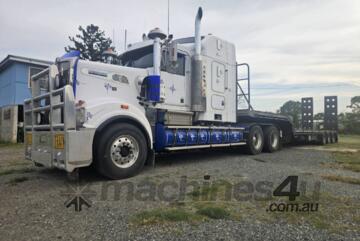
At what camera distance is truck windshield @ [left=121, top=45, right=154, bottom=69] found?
675 centimetres

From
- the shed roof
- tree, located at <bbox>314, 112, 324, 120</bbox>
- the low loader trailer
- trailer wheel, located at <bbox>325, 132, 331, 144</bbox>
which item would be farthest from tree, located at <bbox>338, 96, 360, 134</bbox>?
the shed roof

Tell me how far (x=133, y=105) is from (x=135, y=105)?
188 mm

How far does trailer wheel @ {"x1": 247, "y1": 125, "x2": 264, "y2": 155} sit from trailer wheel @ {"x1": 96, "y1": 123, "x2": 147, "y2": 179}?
479 cm

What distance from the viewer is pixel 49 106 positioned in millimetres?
5156

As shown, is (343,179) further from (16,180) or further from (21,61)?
(21,61)

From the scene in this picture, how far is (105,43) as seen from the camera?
27.6 metres

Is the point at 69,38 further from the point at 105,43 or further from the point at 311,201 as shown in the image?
the point at 311,201

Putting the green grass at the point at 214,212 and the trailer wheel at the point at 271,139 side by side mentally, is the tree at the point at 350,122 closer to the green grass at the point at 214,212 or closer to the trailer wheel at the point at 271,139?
the trailer wheel at the point at 271,139

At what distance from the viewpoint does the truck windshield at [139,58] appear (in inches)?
266

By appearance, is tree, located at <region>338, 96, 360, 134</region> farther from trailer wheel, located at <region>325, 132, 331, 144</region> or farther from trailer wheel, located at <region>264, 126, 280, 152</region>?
trailer wheel, located at <region>264, 126, 280, 152</region>

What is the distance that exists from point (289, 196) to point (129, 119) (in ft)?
10.2

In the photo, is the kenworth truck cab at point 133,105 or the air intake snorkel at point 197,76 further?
the air intake snorkel at point 197,76

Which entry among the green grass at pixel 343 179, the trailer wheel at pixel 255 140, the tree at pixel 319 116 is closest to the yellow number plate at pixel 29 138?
the green grass at pixel 343 179

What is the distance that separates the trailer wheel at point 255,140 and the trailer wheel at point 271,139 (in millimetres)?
404
